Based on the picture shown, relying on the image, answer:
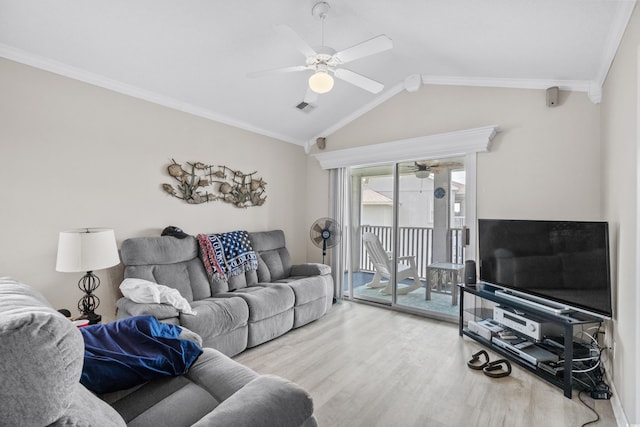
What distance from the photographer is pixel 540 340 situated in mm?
2625

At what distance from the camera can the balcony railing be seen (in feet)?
12.1

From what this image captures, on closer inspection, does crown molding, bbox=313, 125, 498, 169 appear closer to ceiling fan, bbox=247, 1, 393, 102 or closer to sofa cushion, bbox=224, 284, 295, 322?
ceiling fan, bbox=247, 1, 393, 102

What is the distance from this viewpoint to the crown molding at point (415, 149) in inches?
131

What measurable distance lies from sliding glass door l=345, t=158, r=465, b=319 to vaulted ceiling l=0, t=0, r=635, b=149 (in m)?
1.20

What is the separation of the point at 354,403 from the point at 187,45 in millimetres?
3024

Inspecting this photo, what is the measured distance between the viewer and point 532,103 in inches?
123

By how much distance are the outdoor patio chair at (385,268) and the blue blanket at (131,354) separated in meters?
2.93

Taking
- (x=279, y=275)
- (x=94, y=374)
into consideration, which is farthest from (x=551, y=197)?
(x=94, y=374)

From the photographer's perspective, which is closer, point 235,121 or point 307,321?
point 307,321

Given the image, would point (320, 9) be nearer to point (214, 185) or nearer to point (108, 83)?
point (108, 83)

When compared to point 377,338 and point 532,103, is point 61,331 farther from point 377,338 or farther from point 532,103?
point 532,103

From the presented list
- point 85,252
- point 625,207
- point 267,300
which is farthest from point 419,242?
point 85,252

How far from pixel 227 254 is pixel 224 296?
0.55m

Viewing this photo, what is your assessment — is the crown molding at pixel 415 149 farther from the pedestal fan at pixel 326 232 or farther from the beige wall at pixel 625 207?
the beige wall at pixel 625 207
